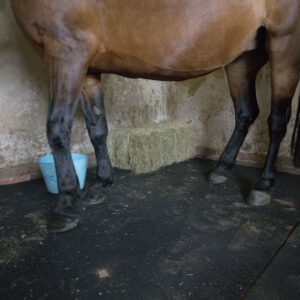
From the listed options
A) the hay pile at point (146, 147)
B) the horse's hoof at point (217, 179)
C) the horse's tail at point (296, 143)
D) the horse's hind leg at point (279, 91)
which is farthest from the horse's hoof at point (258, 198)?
the hay pile at point (146, 147)

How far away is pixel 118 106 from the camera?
2523 millimetres

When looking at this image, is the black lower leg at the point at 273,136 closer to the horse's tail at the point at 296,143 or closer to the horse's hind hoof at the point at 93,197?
the horse's tail at the point at 296,143

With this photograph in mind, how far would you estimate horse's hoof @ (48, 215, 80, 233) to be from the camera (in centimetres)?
116

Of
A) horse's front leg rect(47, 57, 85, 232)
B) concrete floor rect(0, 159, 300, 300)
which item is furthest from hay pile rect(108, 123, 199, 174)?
horse's front leg rect(47, 57, 85, 232)

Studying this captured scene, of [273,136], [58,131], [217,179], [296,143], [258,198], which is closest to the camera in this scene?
[58,131]

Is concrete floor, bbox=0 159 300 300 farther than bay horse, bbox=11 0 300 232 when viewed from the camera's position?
No

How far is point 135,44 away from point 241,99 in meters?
0.99

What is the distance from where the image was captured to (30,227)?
1210 mm

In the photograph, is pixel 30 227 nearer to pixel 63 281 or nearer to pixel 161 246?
pixel 63 281

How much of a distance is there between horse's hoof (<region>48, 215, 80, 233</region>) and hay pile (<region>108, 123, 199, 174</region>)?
92 cm

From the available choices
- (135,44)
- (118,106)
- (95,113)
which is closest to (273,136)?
(135,44)

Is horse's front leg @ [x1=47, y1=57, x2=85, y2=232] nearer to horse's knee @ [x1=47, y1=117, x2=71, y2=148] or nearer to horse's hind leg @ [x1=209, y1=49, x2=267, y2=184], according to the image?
horse's knee @ [x1=47, y1=117, x2=71, y2=148]

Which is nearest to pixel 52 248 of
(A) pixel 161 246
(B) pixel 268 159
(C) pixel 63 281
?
(C) pixel 63 281

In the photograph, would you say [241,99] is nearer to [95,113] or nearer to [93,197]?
[95,113]
